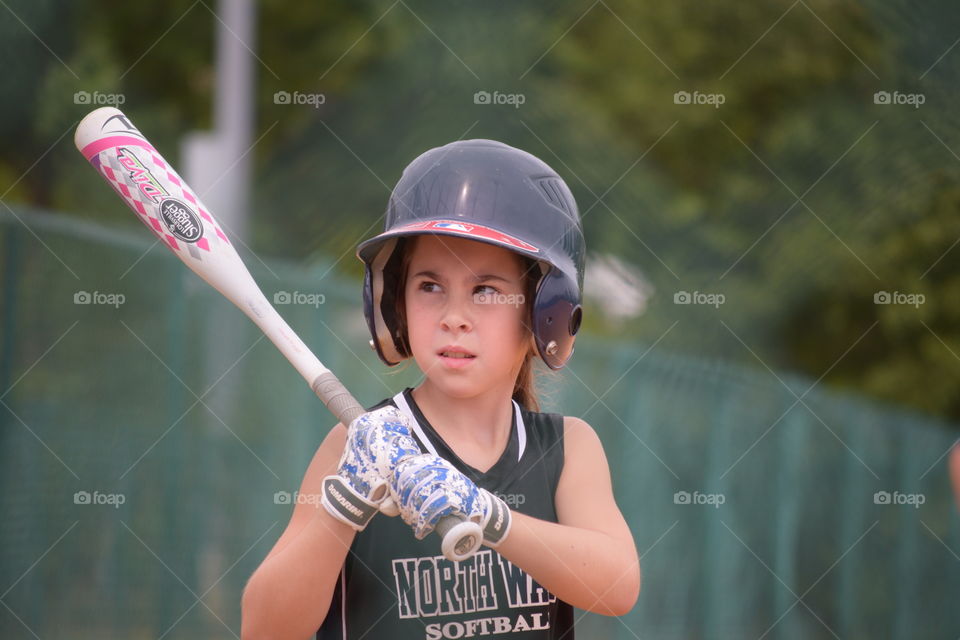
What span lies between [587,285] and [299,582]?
20.4 feet

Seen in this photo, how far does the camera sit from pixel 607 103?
43.4ft

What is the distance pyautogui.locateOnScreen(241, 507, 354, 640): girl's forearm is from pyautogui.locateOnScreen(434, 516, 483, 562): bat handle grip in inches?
9.3

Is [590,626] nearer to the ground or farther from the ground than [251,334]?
nearer to the ground

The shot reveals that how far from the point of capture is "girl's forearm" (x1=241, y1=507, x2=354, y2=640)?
240 cm

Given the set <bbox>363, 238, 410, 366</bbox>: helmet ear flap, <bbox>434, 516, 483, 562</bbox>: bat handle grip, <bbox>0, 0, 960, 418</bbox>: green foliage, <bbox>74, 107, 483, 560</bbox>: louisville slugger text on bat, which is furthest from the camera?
<bbox>0, 0, 960, 418</bbox>: green foliage

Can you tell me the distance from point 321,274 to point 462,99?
4977 mm

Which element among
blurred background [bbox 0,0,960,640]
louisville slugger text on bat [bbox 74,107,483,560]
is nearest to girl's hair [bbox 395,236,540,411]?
louisville slugger text on bat [bbox 74,107,483,560]

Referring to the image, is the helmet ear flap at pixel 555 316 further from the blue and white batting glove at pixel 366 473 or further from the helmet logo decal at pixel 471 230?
the blue and white batting glove at pixel 366 473

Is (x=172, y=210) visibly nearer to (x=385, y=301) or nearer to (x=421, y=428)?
(x=385, y=301)

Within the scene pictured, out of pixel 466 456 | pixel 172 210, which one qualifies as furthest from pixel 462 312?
pixel 172 210

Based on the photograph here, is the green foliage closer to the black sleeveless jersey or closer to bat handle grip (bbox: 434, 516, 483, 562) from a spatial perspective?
the black sleeveless jersey

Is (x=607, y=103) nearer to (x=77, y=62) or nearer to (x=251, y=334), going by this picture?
(x=77, y=62)

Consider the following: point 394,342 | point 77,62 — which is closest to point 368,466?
point 394,342

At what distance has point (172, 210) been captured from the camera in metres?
3.00
